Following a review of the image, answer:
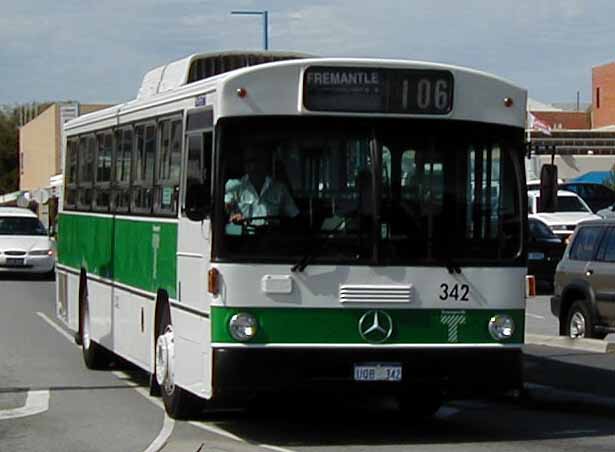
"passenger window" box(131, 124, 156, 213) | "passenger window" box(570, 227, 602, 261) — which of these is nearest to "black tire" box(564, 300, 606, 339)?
"passenger window" box(570, 227, 602, 261)

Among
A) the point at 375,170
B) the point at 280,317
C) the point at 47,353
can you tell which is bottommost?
the point at 47,353

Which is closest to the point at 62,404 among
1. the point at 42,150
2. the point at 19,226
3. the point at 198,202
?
the point at 198,202

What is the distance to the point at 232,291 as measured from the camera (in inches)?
425

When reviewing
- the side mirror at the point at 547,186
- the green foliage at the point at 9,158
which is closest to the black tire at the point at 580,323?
the side mirror at the point at 547,186

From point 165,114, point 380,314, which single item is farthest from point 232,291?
point 165,114

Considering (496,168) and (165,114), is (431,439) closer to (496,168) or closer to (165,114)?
(496,168)

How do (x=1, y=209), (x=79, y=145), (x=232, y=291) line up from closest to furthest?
(x=232, y=291)
(x=79, y=145)
(x=1, y=209)

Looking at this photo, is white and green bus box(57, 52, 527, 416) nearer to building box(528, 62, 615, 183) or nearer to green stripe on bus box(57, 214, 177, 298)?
green stripe on bus box(57, 214, 177, 298)

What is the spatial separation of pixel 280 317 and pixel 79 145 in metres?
7.61

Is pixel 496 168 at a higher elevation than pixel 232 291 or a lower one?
higher

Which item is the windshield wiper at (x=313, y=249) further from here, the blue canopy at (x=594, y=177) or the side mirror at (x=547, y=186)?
the blue canopy at (x=594, y=177)

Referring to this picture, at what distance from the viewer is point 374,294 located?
36.1 ft

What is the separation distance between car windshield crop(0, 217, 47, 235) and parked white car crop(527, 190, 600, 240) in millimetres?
11923

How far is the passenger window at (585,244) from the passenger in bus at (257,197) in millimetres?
9177
